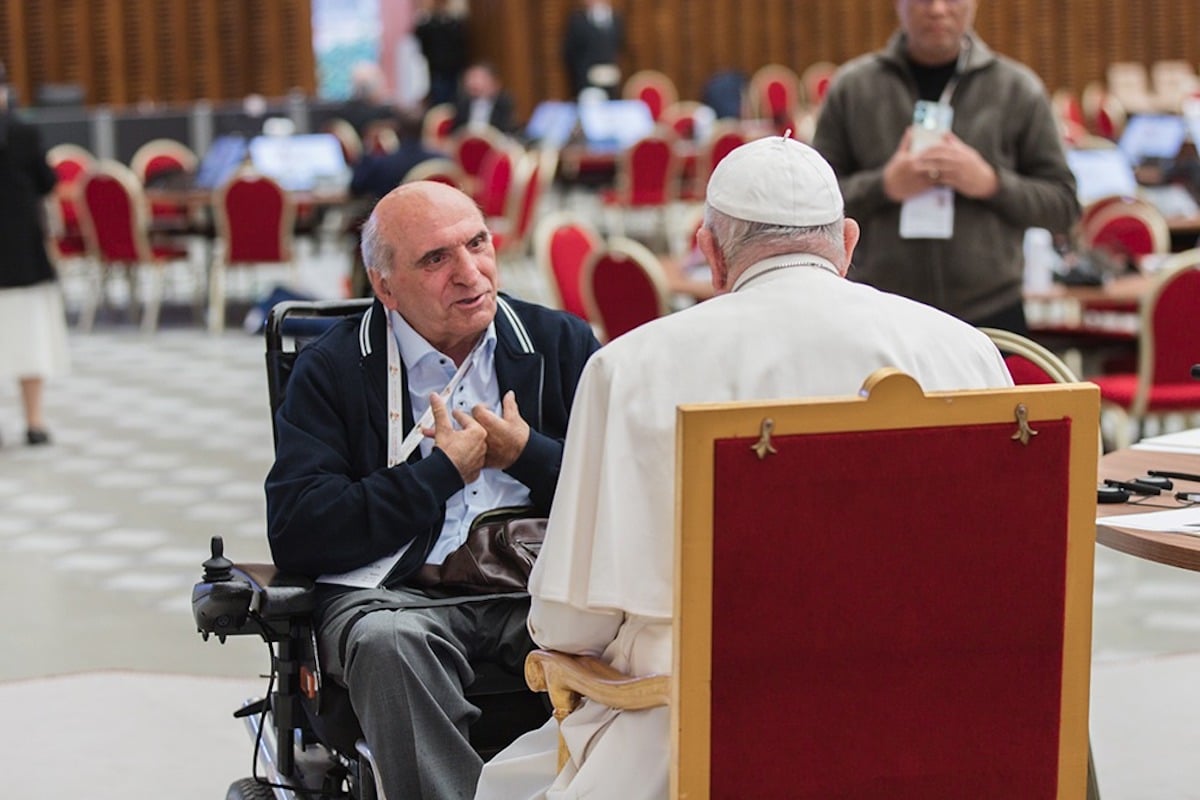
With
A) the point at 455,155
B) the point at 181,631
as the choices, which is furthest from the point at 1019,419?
the point at 455,155

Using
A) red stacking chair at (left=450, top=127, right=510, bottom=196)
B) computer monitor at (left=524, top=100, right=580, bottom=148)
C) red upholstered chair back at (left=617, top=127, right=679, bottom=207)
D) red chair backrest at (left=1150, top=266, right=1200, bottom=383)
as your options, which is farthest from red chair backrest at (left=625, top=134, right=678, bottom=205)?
red chair backrest at (left=1150, top=266, right=1200, bottom=383)

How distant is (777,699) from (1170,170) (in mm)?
8690

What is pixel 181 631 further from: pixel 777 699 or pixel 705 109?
pixel 705 109

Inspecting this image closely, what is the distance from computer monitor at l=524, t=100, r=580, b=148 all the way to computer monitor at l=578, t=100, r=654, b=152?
0.37 ft

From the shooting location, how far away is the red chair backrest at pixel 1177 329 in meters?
5.36

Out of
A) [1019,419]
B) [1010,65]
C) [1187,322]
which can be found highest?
[1010,65]

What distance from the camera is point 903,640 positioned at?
194 centimetres

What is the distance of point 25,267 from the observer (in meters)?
7.07

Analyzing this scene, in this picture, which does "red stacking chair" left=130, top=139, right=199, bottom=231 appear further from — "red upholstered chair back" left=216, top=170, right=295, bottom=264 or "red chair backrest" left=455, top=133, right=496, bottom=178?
"red chair backrest" left=455, top=133, right=496, bottom=178

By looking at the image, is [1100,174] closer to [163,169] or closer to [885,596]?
[163,169]

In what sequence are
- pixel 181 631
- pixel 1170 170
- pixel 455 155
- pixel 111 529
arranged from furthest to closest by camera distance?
pixel 455 155, pixel 1170 170, pixel 111 529, pixel 181 631

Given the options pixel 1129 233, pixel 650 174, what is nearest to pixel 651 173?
pixel 650 174

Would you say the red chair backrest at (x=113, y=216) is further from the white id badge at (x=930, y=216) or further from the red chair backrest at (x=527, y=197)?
the white id badge at (x=930, y=216)

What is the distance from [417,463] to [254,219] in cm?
777
